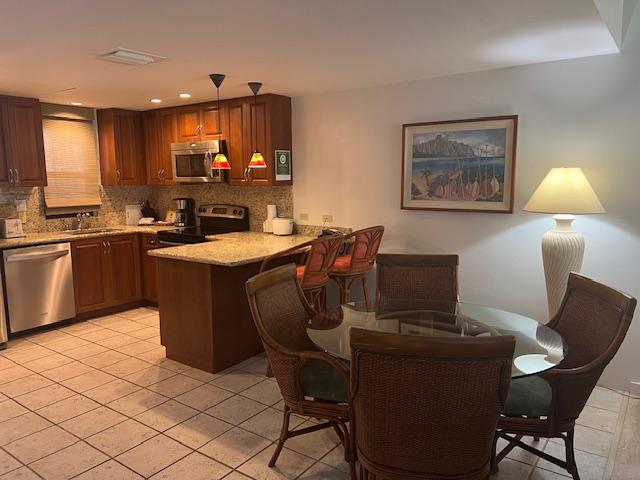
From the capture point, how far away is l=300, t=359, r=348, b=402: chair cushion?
7.14 feet

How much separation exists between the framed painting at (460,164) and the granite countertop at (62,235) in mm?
2884

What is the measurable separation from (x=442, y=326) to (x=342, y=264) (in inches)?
58.0

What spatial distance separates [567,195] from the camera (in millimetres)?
2912

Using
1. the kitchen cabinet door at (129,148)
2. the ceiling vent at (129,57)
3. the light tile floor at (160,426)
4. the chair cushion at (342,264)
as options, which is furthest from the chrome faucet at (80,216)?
the chair cushion at (342,264)

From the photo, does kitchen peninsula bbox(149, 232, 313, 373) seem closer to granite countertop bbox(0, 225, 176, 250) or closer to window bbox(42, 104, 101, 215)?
granite countertop bbox(0, 225, 176, 250)

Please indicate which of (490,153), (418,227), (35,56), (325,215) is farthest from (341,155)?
(35,56)

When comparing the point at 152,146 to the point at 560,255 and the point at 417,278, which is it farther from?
the point at 560,255

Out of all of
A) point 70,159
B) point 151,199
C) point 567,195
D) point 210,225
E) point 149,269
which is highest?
point 70,159

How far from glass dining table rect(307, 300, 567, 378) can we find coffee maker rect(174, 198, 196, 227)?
10.7 feet

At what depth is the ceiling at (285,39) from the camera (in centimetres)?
213

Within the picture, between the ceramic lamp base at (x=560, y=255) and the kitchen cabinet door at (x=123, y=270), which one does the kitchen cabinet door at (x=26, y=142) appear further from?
the ceramic lamp base at (x=560, y=255)

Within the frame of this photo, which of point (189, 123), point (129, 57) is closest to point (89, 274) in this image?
point (189, 123)

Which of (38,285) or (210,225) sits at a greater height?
(210,225)

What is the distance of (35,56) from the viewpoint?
294cm
